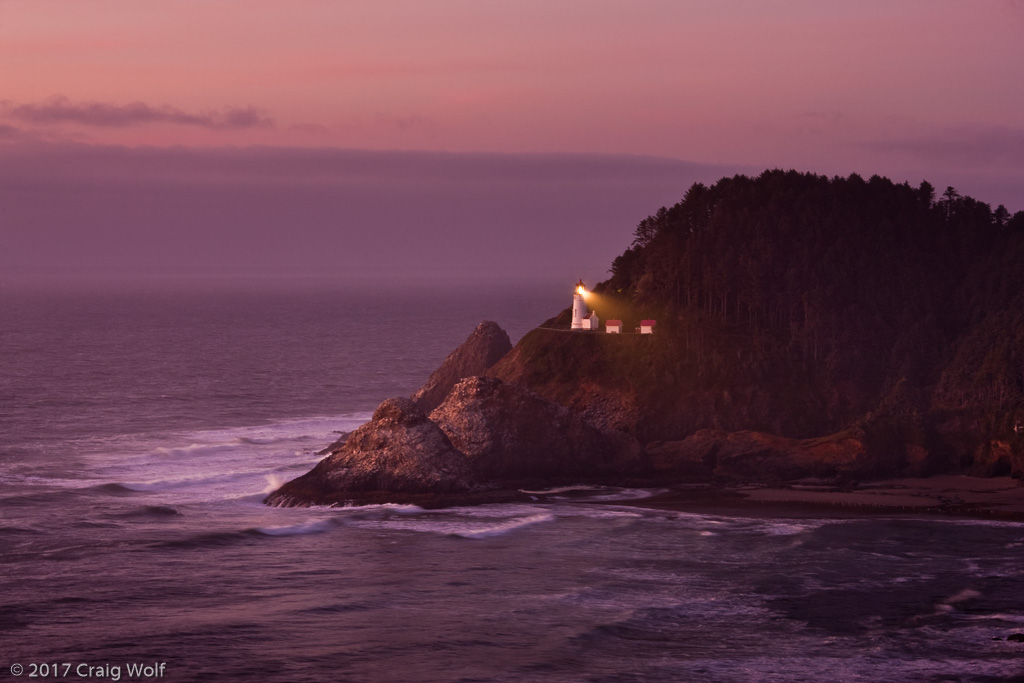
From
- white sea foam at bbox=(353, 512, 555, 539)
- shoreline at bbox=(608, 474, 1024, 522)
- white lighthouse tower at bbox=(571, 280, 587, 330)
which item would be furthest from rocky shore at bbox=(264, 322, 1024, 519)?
white lighthouse tower at bbox=(571, 280, 587, 330)

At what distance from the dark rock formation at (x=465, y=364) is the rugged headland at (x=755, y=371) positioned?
0.18 metres

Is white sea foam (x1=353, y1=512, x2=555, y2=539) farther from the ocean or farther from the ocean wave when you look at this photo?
the ocean

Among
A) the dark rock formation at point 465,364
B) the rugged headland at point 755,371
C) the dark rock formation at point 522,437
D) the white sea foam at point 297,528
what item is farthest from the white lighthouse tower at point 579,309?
the white sea foam at point 297,528

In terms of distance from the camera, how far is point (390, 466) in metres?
59.6

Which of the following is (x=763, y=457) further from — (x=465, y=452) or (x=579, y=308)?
(x=579, y=308)

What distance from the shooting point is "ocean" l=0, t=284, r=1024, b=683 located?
124 feet

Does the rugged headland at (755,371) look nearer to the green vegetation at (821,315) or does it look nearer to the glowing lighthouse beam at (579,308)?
the green vegetation at (821,315)

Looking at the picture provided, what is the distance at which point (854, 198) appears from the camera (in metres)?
91.1

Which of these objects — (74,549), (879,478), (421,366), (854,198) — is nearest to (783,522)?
(879,478)

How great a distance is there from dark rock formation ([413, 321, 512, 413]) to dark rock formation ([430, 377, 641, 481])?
50.1 feet

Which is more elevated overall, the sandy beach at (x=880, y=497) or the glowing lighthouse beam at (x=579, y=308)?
the glowing lighthouse beam at (x=579, y=308)

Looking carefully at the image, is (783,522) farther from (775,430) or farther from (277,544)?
(277,544)

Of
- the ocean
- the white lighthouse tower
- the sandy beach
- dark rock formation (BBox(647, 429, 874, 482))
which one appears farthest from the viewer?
the white lighthouse tower

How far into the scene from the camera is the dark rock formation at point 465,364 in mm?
81375
